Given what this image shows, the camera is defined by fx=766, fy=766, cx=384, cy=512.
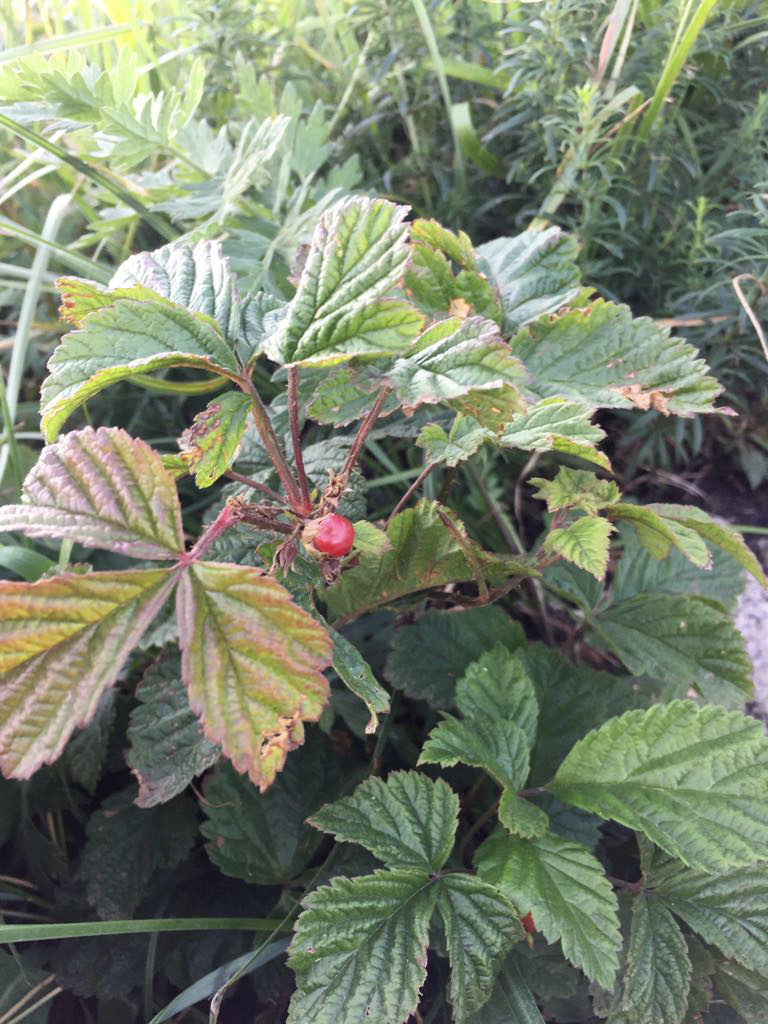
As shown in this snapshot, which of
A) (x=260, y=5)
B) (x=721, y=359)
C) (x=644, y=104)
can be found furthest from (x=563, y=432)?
(x=260, y=5)

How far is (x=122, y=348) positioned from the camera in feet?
2.32

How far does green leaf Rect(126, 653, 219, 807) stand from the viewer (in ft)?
2.64

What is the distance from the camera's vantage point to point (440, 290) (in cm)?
95

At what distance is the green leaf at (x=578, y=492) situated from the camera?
83cm

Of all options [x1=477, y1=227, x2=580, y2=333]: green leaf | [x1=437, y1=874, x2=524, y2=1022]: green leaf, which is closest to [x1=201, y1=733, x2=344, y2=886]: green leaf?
[x1=437, y1=874, x2=524, y2=1022]: green leaf

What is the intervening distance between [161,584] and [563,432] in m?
0.40

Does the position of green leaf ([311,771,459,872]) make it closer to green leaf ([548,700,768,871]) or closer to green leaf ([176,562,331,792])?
green leaf ([548,700,768,871])

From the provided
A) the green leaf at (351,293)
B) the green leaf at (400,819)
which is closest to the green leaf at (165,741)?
the green leaf at (400,819)

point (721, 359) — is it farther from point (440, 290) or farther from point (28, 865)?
point (28, 865)

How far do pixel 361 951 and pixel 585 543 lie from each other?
48 centimetres

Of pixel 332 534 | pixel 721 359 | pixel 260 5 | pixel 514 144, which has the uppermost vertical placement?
pixel 260 5

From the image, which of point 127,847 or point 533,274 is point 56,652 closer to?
point 127,847

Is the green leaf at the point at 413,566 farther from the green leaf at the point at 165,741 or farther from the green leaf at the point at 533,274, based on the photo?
the green leaf at the point at 533,274

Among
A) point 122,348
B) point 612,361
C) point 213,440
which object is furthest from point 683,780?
point 122,348
